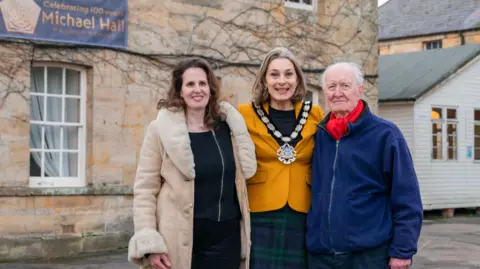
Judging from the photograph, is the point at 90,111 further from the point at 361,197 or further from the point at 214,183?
the point at 361,197

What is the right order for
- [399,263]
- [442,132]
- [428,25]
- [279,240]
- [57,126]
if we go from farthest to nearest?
1. [428,25]
2. [442,132]
3. [57,126]
4. [279,240]
5. [399,263]

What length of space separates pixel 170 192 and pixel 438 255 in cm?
890

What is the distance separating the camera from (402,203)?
14.2 ft

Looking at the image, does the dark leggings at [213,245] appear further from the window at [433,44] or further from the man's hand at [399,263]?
the window at [433,44]

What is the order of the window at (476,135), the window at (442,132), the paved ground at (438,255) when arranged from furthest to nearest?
1. the window at (476,135)
2. the window at (442,132)
3. the paved ground at (438,255)

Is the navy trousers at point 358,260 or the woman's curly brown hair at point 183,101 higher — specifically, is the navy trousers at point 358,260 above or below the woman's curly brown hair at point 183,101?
below

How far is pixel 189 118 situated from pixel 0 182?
7.54 meters

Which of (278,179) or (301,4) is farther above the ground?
(301,4)

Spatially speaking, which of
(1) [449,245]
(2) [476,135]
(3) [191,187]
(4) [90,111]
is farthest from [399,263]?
(2) [476,135]

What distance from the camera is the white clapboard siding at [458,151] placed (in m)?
20.2

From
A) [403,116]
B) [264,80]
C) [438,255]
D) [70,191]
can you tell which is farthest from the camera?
[403,116]

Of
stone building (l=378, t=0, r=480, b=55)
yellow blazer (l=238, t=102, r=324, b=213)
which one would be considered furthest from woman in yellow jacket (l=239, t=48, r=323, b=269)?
stone building (l=378, t=0, r=480, b=55)

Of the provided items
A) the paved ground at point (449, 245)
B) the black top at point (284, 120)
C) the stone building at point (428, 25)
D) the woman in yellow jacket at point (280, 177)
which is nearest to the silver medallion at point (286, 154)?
the woman in yellow jacket at point (280, 177)

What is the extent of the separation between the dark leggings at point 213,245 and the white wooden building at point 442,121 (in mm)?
16060
